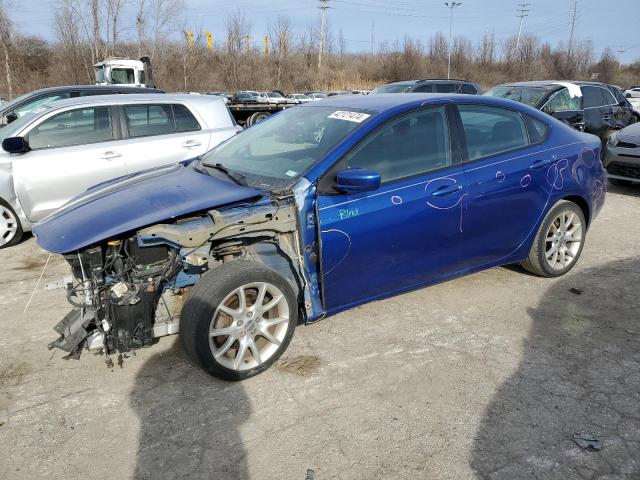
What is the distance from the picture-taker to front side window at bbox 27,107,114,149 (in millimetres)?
5738

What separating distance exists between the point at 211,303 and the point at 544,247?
3.05 meters

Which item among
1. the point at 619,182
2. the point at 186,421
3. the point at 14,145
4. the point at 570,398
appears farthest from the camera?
the point at 619,182

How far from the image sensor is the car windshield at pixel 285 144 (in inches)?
134

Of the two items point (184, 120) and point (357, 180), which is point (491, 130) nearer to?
point (357, 180)

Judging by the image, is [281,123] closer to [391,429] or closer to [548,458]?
[391,429]

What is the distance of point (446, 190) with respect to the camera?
361cm

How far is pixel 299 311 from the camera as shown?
136 inches

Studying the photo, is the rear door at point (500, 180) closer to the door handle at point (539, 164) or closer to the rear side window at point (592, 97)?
the door handle at point (539, 164)

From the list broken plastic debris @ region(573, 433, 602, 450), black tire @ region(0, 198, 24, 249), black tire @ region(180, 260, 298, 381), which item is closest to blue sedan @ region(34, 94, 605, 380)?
black tire @ region(180, 260, 298, 381)

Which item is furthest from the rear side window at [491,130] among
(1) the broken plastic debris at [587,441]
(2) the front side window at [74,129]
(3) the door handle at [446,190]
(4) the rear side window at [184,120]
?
(2) the front side window at [74,129]

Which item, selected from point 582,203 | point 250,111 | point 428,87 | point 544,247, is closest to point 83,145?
point 544,247

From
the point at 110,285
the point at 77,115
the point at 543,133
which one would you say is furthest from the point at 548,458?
the point at 77,115

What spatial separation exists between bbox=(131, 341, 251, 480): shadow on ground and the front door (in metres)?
0.93

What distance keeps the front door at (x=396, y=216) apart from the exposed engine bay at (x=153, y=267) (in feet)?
0.89
